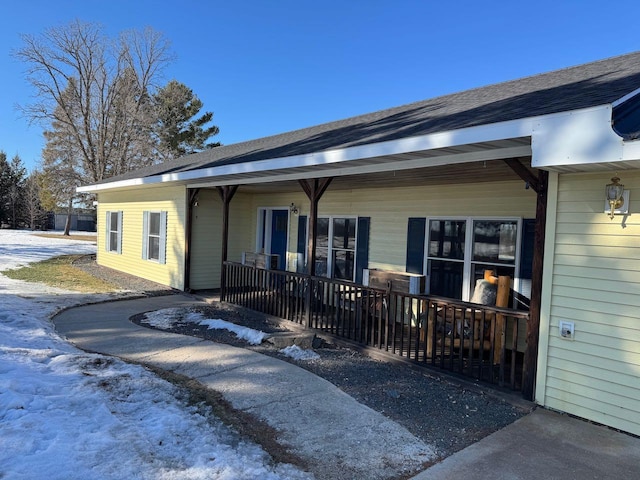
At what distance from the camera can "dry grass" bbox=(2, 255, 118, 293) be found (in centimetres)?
1024

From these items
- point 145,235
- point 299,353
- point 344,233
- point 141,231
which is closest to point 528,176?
point 299,353

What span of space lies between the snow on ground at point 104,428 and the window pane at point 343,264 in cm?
475

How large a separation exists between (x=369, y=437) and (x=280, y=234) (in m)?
7.38

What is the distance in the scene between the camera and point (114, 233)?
14.0 m

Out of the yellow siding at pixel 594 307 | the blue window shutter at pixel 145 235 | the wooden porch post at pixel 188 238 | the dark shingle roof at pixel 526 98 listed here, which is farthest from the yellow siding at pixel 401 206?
the blue window shutter at pixel 145 235

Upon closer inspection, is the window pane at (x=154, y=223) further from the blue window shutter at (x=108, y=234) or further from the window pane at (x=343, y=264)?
the window pane at (x=343, y=264)

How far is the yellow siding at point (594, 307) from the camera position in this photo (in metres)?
3.46

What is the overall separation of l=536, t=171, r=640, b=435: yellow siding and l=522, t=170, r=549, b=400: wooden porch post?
0.26 ft

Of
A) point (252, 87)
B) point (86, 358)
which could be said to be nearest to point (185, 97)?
point (252, 87)

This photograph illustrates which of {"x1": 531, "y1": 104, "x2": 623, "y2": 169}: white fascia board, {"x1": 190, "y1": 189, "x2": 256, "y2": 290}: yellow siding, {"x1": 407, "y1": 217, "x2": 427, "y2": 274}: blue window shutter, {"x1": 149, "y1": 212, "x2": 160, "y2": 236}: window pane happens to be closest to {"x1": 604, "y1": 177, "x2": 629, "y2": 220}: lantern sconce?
{"x1": 531, "y1": 104, "x2": 623, "y2": 169}: white fascia board

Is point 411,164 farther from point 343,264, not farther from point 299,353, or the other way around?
point 343,264

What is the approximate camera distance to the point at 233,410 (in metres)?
3.67

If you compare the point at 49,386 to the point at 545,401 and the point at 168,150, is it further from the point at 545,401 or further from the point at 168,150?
the point at 168,150

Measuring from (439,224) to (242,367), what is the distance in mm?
3919
